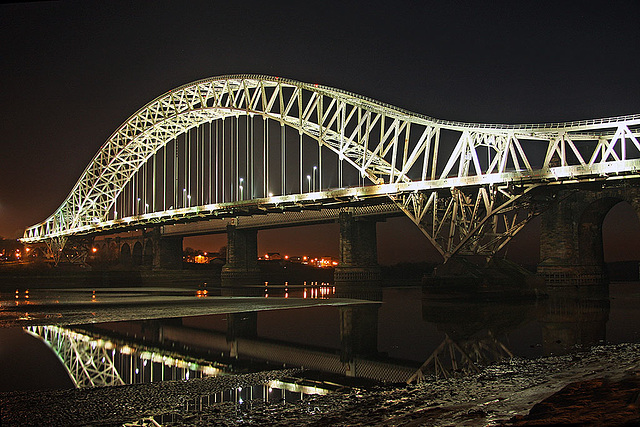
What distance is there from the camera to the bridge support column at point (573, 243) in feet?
127

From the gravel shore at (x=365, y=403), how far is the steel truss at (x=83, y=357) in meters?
1.11

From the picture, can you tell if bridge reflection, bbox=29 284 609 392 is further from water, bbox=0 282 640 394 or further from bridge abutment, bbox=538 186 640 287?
bridge abutment, bbox=538 186 640 287

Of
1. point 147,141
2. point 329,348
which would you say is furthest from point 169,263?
point 329,348

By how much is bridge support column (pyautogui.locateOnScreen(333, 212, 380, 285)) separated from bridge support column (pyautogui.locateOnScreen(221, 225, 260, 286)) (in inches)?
689

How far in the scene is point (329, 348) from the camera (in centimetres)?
1584

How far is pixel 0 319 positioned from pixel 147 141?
5162 centimetres

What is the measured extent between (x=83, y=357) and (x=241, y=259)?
59.3 m

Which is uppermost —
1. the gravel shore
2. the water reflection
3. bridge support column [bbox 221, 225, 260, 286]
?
bridge support column [bbox 221, 225, 260, 286]

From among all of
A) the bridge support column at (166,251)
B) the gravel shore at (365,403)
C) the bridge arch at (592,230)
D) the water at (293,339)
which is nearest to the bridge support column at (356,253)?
the bridge arch at (592,230)

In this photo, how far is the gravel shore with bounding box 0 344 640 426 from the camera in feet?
25.4

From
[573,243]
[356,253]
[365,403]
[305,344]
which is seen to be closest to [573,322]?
[305,344]

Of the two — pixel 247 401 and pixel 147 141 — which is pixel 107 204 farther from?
pixel 247 401

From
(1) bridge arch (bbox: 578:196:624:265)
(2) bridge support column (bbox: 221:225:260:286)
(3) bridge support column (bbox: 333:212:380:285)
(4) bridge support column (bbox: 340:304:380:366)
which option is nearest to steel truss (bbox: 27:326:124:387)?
(4) bridge support column (bbox: 340:304:380:366)

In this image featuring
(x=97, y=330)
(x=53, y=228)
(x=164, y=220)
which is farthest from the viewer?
(x=53, y=228)
